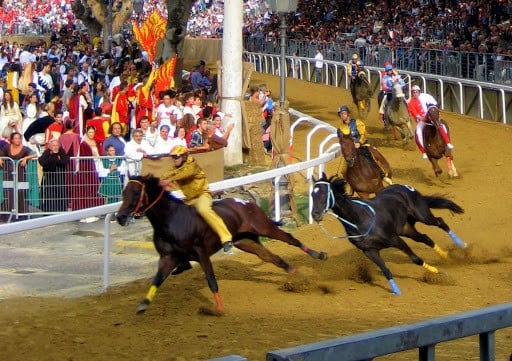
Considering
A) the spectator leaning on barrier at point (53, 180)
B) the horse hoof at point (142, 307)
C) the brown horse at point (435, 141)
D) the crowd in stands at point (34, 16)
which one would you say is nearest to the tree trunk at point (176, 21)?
the brown horse at point (435, 141)

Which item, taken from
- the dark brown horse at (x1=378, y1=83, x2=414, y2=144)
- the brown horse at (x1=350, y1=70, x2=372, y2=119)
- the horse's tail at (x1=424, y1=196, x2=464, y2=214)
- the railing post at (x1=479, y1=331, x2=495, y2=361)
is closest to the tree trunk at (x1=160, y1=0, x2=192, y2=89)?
the brown horse at (x1=350, y1=70, x2=372, y2=119)

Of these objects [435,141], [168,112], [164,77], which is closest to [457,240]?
[435,141]

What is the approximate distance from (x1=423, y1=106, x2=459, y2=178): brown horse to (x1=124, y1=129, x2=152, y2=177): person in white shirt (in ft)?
18.0

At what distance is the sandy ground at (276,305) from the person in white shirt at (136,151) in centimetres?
213

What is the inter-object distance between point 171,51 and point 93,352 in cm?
2271

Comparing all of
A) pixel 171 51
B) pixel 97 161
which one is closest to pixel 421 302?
pixel 97 161

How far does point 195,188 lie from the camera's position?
32.8 ft

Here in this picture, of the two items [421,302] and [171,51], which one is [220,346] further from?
[171,51]

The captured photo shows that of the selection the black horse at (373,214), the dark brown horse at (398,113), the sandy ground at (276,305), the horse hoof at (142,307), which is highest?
the dark brown horse at (398,113)

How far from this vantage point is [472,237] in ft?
44.3

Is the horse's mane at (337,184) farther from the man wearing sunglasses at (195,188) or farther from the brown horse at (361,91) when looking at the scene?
the brown horse at (361,91)

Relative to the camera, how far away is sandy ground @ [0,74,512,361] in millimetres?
8211

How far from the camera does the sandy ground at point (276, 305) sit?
821 cm

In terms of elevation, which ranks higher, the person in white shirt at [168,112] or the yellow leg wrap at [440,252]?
the person in white shirt at [168,112]
